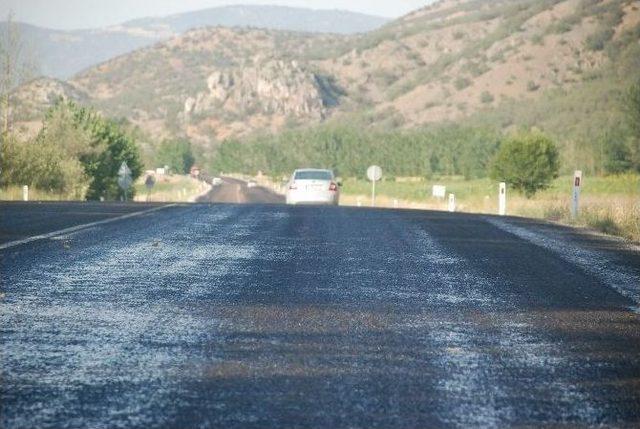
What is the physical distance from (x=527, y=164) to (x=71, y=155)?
27.5 metres

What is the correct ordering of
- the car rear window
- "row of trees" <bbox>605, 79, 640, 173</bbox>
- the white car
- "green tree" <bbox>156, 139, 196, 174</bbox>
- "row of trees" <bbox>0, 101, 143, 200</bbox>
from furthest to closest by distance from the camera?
"green tree" <bbox>156, 139, 196, 174</bbox> < "row of trees" <bbox>605, 79, 640, 173</bbox> < "row of trees" <bbox>0, 101, 143, 200</bbox> < the car rear window < the white car

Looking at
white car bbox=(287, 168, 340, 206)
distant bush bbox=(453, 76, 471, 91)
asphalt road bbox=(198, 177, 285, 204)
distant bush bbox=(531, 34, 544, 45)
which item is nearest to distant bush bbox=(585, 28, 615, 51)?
distant bush bbox=(531, 34, 544, 45)

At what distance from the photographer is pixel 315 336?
6.76 meters

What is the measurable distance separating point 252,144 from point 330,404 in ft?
553

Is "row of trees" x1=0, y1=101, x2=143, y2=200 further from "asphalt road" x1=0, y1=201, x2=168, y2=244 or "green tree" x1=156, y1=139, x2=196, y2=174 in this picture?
"green tree" x1=156, y1=139, x2=196, y2=174

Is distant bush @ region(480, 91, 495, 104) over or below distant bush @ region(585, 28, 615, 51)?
below

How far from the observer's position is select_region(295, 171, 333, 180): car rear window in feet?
103

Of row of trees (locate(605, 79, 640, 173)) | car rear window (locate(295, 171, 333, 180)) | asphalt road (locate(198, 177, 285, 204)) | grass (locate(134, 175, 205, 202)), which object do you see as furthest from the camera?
grass (locate(134, 175, 205, 202))

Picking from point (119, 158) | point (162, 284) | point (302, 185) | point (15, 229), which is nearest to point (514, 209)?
point (302, 185)

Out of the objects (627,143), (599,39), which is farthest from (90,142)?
(599,39)

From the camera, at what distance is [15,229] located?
15.4 metres

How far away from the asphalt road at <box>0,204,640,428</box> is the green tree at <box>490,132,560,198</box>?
1918 inches

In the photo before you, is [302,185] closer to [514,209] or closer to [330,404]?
[514,209]

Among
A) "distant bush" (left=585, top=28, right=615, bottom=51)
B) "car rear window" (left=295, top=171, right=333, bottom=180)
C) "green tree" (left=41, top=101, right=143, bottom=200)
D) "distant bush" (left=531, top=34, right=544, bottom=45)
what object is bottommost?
"car rear window" (left=295, top=171, right=333, bottom=180)
